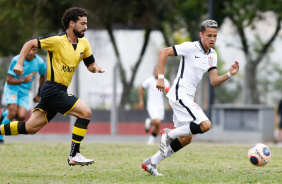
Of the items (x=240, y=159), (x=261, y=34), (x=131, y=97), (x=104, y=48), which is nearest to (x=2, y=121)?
(x=240, y=159)

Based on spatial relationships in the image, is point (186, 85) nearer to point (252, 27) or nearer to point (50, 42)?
point (50, 42)

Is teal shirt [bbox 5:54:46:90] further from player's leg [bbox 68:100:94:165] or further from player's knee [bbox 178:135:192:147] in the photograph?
player's knee [bbox 178:135:192:147]

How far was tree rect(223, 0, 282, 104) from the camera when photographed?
21328 mm

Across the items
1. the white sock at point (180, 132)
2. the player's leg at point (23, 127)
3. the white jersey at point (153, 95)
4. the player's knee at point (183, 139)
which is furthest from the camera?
the white jersey at point (153, 95)

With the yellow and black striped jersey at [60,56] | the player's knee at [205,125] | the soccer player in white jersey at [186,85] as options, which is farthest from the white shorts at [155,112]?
the player's knee at [205,125]

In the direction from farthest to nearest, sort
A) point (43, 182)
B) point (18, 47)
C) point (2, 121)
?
1. point (18, 47)
2. point (2, 121)
3. point (43, 182)

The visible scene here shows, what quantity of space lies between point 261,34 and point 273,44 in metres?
0.98

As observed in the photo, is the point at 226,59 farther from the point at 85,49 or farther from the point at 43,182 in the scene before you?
the point at 43,182

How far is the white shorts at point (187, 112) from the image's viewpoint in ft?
25.7

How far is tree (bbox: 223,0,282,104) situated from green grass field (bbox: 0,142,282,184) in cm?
1017

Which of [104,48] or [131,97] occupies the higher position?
[104,48]

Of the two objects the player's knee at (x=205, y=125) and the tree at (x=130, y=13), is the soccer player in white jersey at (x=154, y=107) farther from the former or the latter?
the player's knee at (x=205, y=125)

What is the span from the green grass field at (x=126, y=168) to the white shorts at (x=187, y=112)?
758 millimetres

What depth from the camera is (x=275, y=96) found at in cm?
2189
